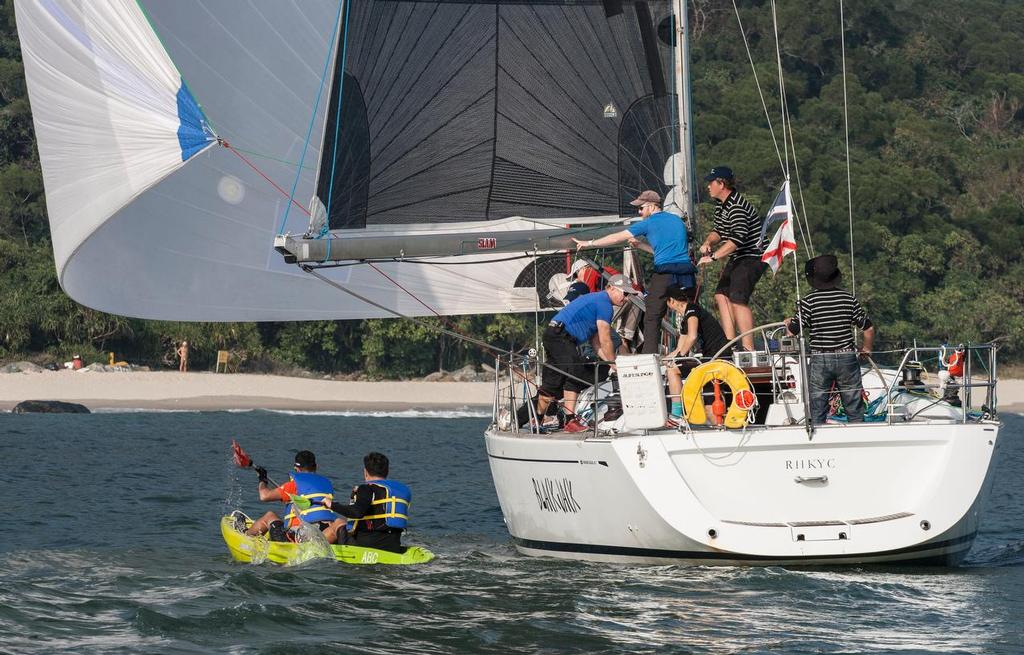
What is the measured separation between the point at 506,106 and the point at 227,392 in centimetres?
3147

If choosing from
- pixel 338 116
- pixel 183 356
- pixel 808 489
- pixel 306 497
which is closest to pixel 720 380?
pixel 808 489

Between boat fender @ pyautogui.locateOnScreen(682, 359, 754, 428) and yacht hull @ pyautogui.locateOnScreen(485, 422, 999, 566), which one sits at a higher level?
boat fender @ pyautogui.locateOnScreen(682, 359, 754, 428)

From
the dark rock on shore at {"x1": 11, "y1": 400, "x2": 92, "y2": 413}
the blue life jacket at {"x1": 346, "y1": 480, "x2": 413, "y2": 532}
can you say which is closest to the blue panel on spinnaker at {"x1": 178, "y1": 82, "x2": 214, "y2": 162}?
the blue life jacket at {"x1": 346, "y1": 480, "x2": 413, "y2": 532}

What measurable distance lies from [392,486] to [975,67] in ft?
254

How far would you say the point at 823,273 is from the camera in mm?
11117

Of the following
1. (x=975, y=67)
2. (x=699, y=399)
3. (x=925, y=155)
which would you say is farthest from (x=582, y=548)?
(x=975, y=67)

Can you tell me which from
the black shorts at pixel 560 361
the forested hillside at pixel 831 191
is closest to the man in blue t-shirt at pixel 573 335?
the black shorts at pixel 560 361

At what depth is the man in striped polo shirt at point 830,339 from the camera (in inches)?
432

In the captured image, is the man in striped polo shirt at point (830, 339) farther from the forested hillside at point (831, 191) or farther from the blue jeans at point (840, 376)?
the forested hillside at point (831, 191)

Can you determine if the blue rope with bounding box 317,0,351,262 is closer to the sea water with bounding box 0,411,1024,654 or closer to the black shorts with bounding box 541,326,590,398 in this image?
the black shorts with bounding box 541,326,590,398

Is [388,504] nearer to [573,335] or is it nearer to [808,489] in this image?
[573,335]

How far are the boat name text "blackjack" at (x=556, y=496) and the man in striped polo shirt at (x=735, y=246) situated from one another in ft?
7.02

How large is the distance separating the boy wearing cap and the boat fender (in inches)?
12.9

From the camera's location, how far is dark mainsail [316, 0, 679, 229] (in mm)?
14305
